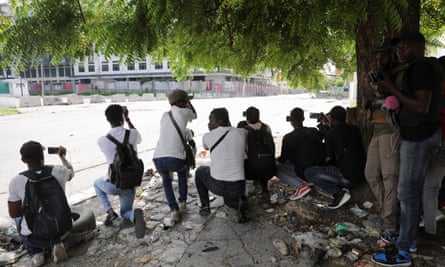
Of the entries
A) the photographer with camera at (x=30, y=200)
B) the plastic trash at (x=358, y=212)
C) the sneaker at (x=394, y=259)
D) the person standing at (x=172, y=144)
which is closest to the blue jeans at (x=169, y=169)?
the person standing at (x=172, y=144)

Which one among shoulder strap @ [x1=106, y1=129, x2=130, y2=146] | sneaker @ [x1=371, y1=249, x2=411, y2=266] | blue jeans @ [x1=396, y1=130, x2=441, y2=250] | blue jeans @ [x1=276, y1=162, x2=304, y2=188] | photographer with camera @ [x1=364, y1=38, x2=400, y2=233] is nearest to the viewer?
blue jeans @ [x1=396, y1=130, x2=441, y2=250]

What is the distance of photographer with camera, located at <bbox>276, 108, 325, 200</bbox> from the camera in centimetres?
423

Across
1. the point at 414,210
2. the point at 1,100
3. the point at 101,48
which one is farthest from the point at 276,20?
the point at 1,100

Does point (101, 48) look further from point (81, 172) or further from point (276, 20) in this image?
point (81, 172)

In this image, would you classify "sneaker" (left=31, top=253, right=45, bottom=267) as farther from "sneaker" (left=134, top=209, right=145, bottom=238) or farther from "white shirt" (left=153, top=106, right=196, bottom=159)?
"white shirt" (left=153, top=106, right=196, bottom=159)

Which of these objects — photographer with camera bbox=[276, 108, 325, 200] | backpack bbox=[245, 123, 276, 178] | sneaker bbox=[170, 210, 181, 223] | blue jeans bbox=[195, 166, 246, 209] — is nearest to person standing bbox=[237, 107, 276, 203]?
backpack bbox=[245, 123, 276, 178]

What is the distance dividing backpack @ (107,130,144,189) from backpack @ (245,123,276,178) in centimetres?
151

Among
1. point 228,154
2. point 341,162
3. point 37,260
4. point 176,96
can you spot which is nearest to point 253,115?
point 228,154

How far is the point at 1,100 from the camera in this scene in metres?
27.8

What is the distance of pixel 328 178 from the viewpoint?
400 cm

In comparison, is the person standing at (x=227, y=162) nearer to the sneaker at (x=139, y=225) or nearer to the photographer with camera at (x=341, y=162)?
the sneaker at (x=139, y=225)

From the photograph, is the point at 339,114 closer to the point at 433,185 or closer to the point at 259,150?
the point at 259,150

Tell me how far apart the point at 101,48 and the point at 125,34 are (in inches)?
12.5

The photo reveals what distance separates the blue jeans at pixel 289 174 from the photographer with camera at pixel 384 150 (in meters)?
1.13
